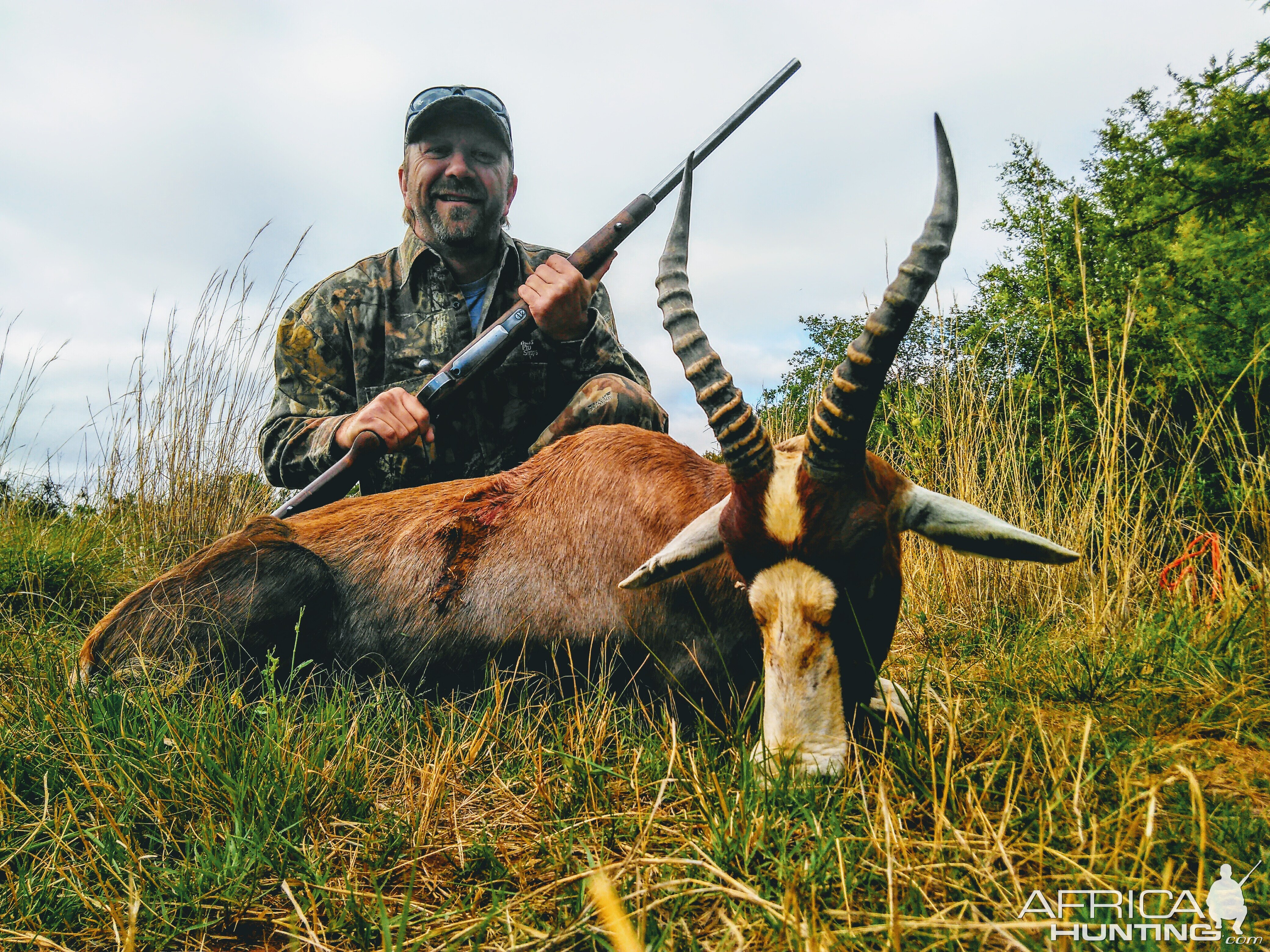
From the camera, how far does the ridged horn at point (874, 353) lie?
2.35 metres

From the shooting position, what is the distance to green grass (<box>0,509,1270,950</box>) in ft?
4.97

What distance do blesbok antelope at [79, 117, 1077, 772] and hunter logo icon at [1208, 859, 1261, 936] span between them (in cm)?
82

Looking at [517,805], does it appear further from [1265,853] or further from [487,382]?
[487,382]

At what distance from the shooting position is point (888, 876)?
1411 millimetres

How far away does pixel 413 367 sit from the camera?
5043mm

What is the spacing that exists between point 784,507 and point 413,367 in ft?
11.2

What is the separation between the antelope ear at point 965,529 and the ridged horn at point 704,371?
584mm

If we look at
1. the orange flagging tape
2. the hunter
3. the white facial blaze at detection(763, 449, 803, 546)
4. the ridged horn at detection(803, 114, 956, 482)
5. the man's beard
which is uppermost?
the man's beard

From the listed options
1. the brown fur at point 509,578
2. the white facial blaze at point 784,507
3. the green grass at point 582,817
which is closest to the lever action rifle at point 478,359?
the brown fur at point 509,578

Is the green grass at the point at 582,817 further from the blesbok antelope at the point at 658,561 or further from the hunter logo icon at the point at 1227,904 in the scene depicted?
the blesbok antelope at the point at 658,561

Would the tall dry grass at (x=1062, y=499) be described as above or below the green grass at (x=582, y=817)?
above
